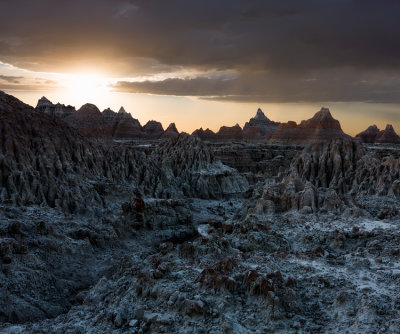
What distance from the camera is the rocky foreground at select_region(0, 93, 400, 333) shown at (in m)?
14.6

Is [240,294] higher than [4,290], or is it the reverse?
[240,294]

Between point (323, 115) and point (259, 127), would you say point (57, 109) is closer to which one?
A: point (323, 115)

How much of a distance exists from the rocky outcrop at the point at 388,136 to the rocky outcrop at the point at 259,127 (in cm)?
3979

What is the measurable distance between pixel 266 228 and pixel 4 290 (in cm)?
1483

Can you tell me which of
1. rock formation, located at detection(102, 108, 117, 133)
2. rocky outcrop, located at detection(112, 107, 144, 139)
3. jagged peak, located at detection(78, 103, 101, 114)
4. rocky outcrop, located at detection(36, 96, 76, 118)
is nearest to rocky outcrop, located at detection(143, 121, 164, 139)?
rocky outcrop, located at detection(112, 107, 144, 139)

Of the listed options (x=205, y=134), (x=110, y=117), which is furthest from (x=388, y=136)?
(x=110, y=117)

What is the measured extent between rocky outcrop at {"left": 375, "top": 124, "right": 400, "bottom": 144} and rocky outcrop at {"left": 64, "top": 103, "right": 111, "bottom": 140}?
119 metres

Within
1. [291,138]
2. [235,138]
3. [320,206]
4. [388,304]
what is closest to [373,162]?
[320,206]

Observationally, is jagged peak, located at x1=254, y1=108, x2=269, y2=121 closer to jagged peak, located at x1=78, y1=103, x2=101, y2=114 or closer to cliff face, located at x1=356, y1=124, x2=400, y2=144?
cliff face, located at x1=356, y1=124, x2=400, y2=144

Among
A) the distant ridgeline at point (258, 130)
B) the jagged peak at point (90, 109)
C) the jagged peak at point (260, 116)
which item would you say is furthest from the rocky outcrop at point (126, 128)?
the jagged peak at point (90, 109)

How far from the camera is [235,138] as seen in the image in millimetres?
148750

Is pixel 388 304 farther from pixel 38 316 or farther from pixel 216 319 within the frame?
pixel 38 316

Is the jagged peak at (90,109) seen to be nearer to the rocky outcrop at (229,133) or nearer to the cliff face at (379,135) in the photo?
the rocky outcrop at (229,133)

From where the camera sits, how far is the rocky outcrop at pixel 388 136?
143m
